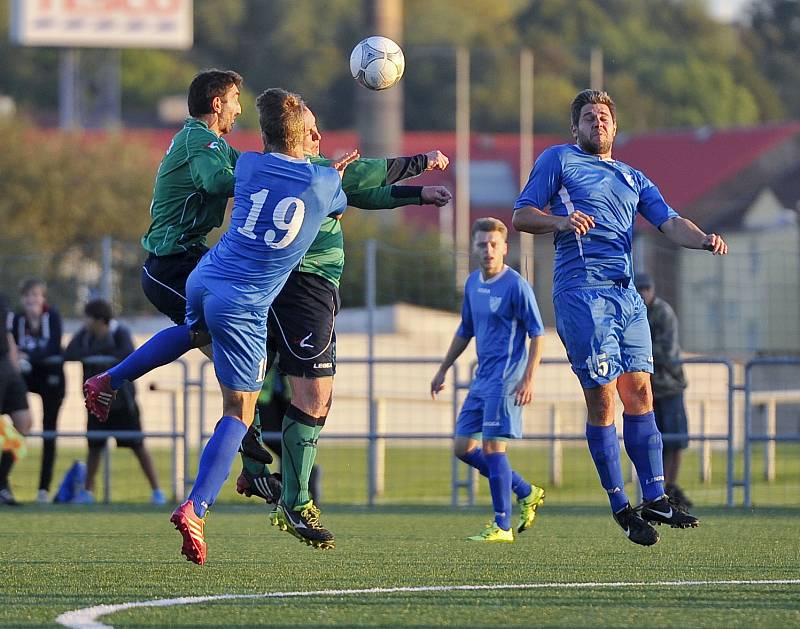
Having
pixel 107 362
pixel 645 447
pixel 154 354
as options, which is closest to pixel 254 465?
pixel 154 354

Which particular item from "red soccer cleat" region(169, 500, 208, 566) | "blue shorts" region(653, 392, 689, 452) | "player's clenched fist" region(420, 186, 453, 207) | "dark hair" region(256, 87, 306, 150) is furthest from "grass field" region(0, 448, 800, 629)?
"dark hair" region(256, 87, 306, 150)

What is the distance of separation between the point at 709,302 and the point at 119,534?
11.7 m

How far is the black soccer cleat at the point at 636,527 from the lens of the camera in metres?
7.53

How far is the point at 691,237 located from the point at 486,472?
3.01 metres

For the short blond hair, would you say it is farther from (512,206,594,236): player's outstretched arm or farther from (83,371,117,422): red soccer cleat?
(83,371,117,422): red soccer cleat

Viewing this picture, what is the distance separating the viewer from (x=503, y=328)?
32.7 ft

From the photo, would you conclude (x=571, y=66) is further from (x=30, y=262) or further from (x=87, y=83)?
(x=30, y=262)

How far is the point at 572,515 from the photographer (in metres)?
11.9

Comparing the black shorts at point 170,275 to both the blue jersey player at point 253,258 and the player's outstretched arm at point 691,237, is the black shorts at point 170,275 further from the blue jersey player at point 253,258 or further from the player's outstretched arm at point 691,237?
the player's outstretched arm at point 691,237

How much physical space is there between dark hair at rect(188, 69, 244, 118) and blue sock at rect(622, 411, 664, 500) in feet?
8.26

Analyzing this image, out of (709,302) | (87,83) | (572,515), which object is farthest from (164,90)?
(572,515)

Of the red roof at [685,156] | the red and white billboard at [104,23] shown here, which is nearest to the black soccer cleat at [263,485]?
the red and white billboard at [104,23]

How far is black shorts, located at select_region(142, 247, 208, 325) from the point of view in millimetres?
7859

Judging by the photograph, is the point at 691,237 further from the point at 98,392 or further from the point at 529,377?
the point at 98,392
